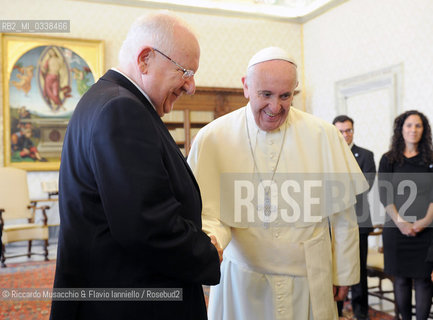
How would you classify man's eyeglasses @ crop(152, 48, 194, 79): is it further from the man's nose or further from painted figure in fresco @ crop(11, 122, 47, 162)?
painted figure in fresco @ crop(11, 122, 47, 162)

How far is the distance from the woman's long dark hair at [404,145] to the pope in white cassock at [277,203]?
5.97ft

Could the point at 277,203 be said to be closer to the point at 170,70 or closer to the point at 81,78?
the point at 170,70

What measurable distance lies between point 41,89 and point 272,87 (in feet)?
23.1

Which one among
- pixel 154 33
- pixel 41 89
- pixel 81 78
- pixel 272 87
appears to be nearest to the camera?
pixel 154 33

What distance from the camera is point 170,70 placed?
139cm

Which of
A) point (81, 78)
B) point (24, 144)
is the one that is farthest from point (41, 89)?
point (24, 144)

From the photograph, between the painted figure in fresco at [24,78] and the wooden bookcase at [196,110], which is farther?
the wooden bookcase at [196,110]

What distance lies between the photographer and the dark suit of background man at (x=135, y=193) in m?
1.18

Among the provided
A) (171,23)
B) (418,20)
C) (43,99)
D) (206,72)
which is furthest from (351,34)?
(171,23)

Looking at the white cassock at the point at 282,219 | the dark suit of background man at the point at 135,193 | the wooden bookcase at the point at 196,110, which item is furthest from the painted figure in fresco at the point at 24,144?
the dark suit of background man at the point at 135,193

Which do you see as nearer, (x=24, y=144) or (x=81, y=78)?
(x=24, y=144)

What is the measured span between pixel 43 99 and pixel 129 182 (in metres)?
7.55

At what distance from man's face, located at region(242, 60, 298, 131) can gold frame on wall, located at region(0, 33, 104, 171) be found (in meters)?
6.74

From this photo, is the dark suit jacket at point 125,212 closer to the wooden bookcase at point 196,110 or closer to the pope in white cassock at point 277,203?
the pope in white cassock at point 277,203
